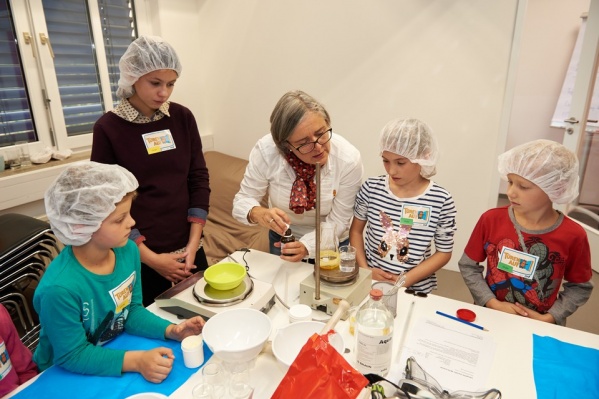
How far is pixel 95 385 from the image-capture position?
1052 millimetres

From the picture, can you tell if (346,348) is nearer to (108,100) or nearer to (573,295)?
(573,295)

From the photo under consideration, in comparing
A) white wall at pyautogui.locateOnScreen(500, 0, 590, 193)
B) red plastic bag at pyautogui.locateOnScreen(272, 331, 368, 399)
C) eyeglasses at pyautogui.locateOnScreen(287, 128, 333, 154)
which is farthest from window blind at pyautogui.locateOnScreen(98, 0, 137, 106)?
white wall at pyautogui.locateOnScreen(500, 0, 590, 193)

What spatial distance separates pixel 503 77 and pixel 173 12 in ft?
8.86

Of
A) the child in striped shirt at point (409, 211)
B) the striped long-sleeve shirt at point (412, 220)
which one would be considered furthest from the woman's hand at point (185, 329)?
the striped long-sleeve shirt at point (412, 220)

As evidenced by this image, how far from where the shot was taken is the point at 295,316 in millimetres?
1208

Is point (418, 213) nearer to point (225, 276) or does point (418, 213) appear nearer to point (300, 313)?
point (300, 313)

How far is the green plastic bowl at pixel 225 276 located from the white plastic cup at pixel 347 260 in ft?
1.11

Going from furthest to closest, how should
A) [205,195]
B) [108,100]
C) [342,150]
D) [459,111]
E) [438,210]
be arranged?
1. [108,100]
2. [459,111]
3. [205,195]
4. [342,150]
5. [438,210]

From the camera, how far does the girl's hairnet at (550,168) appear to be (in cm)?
139

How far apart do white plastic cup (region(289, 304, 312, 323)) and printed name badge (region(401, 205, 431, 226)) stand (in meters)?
0.63

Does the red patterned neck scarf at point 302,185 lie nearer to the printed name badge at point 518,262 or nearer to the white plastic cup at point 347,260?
the white plastic cup at point 347,260

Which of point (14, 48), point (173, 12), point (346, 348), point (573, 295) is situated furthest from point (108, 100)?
point (573, 295)

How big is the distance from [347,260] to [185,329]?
22.4 inches

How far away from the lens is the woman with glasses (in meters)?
1.54
